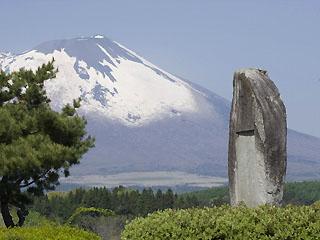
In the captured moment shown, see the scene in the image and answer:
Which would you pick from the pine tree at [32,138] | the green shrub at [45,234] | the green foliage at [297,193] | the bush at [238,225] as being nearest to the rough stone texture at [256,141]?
the bush at [238,225]

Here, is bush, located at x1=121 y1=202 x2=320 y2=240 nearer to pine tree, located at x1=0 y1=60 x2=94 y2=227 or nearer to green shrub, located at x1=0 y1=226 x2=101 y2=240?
green shrub, located at x1=0 y1=226 x2=101 y2=240

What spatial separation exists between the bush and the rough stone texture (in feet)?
6.68

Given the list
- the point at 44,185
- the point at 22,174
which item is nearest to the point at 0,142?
the point at 22,174

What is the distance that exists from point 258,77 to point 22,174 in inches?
515

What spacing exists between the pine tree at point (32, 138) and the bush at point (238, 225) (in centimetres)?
1291

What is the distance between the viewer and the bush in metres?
11.2

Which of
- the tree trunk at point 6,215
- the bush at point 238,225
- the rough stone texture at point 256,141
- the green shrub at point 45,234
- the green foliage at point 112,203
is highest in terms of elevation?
the rough stone texture at point 256,141

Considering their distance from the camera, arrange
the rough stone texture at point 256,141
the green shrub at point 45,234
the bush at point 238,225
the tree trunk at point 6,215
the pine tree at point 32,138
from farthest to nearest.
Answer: the tree trunk at point 6,215
the pine tree at point 32,138
the green shrub at point 45,234
the rough stone texture at point 256,141
the bush at point 238,225

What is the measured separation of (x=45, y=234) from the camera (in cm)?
1500

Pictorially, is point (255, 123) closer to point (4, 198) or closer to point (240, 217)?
point (240, 217)

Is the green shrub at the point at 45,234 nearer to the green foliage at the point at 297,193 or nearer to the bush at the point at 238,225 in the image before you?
the bush at the point at 238,225

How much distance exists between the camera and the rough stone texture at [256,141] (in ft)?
45.1

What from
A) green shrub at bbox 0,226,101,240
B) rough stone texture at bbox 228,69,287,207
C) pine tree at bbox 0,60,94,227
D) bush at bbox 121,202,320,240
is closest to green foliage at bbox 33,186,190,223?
pine tree at bbox 0,60,94,227

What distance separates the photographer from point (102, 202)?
86812 millimetres
